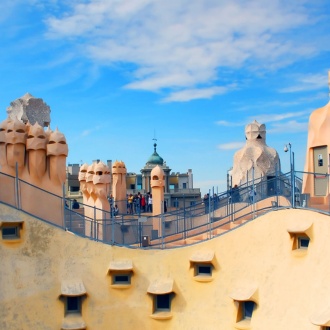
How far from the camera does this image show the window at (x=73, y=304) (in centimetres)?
1334

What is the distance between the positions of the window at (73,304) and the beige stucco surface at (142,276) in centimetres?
21

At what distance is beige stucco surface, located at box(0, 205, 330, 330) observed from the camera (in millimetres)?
11797

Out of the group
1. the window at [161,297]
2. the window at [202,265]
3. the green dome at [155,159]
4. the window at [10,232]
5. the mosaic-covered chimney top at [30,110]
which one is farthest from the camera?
the green dome at [155,159]

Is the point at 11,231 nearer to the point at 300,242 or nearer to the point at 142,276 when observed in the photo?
the point at 142,276

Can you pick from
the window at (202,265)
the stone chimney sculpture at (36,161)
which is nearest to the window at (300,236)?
the window at (202,265)

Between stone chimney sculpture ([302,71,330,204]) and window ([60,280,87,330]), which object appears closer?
window ([60,280,87,330])

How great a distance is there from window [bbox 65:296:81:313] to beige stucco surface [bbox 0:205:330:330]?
21 cm

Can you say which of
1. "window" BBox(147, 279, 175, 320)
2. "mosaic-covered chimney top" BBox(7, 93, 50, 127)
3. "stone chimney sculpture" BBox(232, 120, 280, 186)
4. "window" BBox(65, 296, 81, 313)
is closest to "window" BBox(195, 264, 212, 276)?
"window" BBox(147, 279, 175, 320)

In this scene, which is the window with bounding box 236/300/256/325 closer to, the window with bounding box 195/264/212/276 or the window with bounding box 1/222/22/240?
the window with bounding box 195/264/212/276

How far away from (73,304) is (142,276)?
2050 millimetres

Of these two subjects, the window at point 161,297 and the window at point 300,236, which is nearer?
the window at point 300,236

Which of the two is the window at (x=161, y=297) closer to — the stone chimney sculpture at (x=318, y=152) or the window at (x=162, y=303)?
the window at (x=162, y=303)

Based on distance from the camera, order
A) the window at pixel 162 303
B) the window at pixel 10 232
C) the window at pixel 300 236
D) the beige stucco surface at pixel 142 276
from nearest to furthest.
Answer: the window at pixel 300 236 < the beige stucco surface at pixel 142 276 < the window at pixel 10 232 < the window at pixel 162 303

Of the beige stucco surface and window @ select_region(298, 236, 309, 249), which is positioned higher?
window @ select_region(298, 236, 309, 249)
